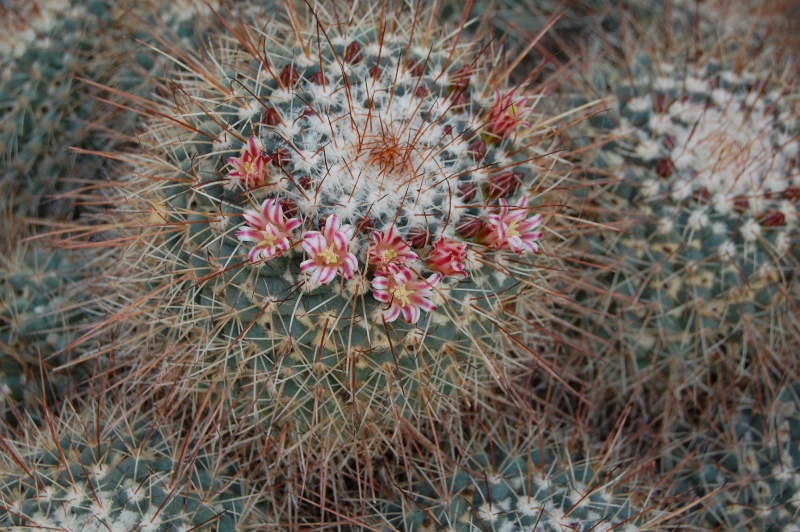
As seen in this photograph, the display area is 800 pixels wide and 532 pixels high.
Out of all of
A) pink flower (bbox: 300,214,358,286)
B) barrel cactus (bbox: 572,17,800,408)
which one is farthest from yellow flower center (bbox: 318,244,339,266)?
barrel cactus (bbox: 572,17,800,408)

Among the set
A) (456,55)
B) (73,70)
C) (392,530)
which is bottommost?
(392,530)

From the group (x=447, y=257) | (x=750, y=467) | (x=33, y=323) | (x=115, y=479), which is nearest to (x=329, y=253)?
(x=447, y=257)

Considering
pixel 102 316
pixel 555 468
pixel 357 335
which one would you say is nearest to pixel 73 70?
pixel 102 316

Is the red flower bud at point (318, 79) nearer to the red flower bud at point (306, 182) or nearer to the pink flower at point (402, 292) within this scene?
the red flower bud at point (306, 182)

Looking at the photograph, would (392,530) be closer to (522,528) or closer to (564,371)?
(522,528)

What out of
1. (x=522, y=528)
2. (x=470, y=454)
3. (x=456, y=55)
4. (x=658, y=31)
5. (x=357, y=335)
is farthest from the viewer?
(x=658, y=31)

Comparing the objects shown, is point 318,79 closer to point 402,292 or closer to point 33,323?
point 402,292
